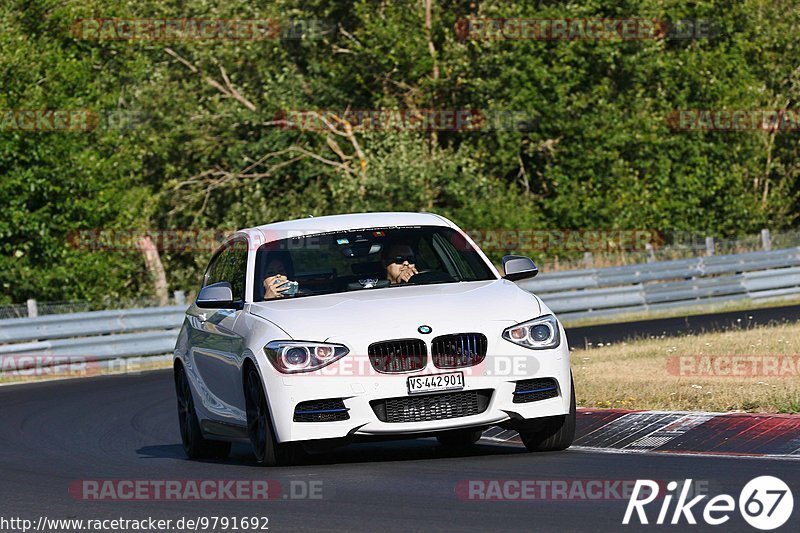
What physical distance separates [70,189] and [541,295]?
12998 millimetres

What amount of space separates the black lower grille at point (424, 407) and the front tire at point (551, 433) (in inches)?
22.2

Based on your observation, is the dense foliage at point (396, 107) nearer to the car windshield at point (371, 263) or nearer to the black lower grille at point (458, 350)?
the car windshield at point (371, 263)

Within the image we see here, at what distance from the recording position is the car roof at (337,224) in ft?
36.5

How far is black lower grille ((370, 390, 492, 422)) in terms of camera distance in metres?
9.49

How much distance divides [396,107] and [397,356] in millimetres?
33905

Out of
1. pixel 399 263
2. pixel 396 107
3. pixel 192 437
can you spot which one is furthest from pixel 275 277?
pixel 396 107

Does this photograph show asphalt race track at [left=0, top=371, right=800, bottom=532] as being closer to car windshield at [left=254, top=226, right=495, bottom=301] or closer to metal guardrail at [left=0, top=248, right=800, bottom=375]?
car windshield at [left=254, top=226, right=495, bottom=301]

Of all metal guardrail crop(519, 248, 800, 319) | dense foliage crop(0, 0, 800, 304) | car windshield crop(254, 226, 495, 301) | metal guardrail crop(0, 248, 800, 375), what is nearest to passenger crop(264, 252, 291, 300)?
car windshield crop(254, 226, 495, 301)

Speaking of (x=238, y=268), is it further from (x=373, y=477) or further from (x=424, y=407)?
(x=373, y=477)

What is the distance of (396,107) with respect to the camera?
43.1 m

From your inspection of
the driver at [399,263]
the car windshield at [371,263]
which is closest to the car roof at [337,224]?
the car windshield at [371,263]

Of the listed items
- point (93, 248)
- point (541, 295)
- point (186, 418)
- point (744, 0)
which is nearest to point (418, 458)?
point (186, 418)

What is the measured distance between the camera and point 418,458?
10484mm

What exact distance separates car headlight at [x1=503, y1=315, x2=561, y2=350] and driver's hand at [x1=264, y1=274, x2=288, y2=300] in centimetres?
177
